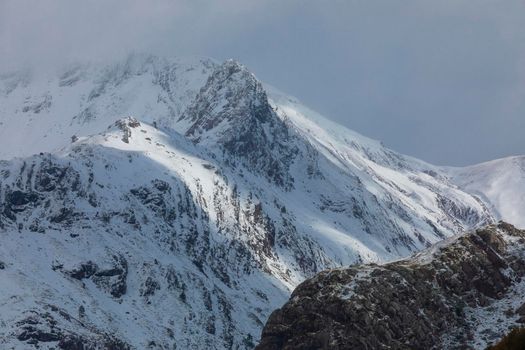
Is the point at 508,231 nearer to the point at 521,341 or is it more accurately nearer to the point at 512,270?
the point at 512,270

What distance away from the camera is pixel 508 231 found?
189 m

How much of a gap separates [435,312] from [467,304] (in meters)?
7.43

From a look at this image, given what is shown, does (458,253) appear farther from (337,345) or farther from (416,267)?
(337,345)

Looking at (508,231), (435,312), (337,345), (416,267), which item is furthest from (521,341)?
(508,231)

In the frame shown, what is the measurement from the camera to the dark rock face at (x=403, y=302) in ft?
506

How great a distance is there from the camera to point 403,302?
162750 mm

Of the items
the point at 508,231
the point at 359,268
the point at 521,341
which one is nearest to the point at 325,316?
the point at 359,268

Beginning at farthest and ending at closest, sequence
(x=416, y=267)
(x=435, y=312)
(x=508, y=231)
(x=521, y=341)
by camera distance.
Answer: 1. (x=508, y=231)
2. (x=416, y=267)
3. (x=435, y=312)
4. (x=521, y=341)

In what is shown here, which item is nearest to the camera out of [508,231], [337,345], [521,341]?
[521,341]

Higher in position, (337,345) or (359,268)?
(359,268)

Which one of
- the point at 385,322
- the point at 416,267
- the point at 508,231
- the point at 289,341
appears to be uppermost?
the point at 508,231

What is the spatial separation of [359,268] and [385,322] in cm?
1522

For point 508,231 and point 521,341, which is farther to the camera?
point 508,231

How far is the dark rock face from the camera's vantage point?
154375 millimetres
